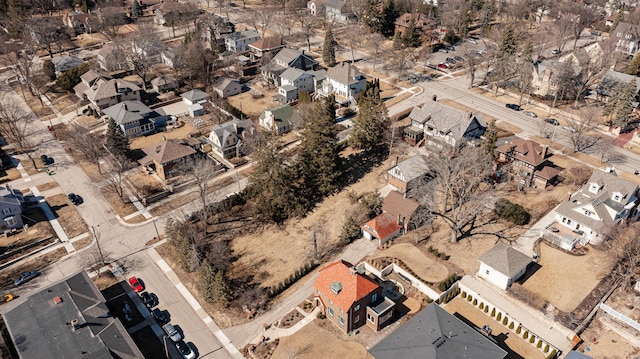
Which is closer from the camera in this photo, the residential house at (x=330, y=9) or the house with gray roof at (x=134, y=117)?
the house with gray roof at (x=134, y=117)

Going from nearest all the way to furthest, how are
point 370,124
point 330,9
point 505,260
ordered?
point 505,260 < point 370,124 < point 330,9

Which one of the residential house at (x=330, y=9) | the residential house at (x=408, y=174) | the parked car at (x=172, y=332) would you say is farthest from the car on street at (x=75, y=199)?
the residential house at (x=330, y=9)

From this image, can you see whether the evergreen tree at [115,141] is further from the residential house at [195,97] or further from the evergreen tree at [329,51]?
the evergreen tree at [329,51]

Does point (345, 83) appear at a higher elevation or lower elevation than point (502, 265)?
higher

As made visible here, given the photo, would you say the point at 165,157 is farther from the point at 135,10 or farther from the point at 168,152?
the point at 135,10

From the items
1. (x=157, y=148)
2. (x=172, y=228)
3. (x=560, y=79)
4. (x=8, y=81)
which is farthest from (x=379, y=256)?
(x=8, y=81)

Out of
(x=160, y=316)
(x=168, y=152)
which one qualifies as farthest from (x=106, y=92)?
(x=160, y=316)

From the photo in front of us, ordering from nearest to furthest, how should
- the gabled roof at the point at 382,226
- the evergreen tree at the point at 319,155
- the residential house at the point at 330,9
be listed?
the gabled roof at the point at 382,226 < the evergreen tree at the point at 319,155 < the residential house at the point at 330,9
